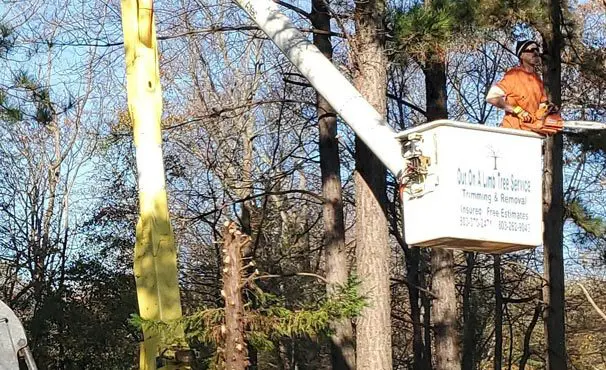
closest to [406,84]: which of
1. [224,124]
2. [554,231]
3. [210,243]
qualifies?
[224,124]

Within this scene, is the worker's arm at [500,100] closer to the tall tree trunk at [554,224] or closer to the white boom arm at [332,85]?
the white boom arm at [332,85]

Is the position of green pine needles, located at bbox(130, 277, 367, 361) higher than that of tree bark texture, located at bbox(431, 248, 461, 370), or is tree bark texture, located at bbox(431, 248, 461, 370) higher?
tree bark texture, located at bbox(431, 248, 461, 370)

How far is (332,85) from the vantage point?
8.16 m

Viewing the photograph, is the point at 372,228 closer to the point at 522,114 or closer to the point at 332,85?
the point at 332,85

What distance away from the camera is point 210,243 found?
22672 mm

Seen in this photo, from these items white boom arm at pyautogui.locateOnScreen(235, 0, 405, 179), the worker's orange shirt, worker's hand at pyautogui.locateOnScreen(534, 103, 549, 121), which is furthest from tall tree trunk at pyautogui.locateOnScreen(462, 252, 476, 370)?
worker's hand at pyautogui.locateOnScreen(534, 103, 549, 121)

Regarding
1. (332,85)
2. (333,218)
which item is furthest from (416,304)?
(332,85)

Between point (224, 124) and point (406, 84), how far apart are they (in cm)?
394

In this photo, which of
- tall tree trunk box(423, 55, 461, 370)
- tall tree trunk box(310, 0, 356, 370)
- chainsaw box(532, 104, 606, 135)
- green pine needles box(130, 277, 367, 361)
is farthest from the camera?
tall tree trunk box(423, 55, 461, 370)

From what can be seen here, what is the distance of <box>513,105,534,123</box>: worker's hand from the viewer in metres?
7.10

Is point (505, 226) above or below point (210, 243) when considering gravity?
below

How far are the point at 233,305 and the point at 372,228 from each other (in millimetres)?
4193

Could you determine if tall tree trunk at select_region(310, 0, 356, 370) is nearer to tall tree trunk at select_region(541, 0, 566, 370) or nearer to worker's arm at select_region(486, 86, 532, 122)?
tall tree trunk at select_region(541, 0, 566, 370)

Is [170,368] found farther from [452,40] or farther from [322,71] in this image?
[452,40]
